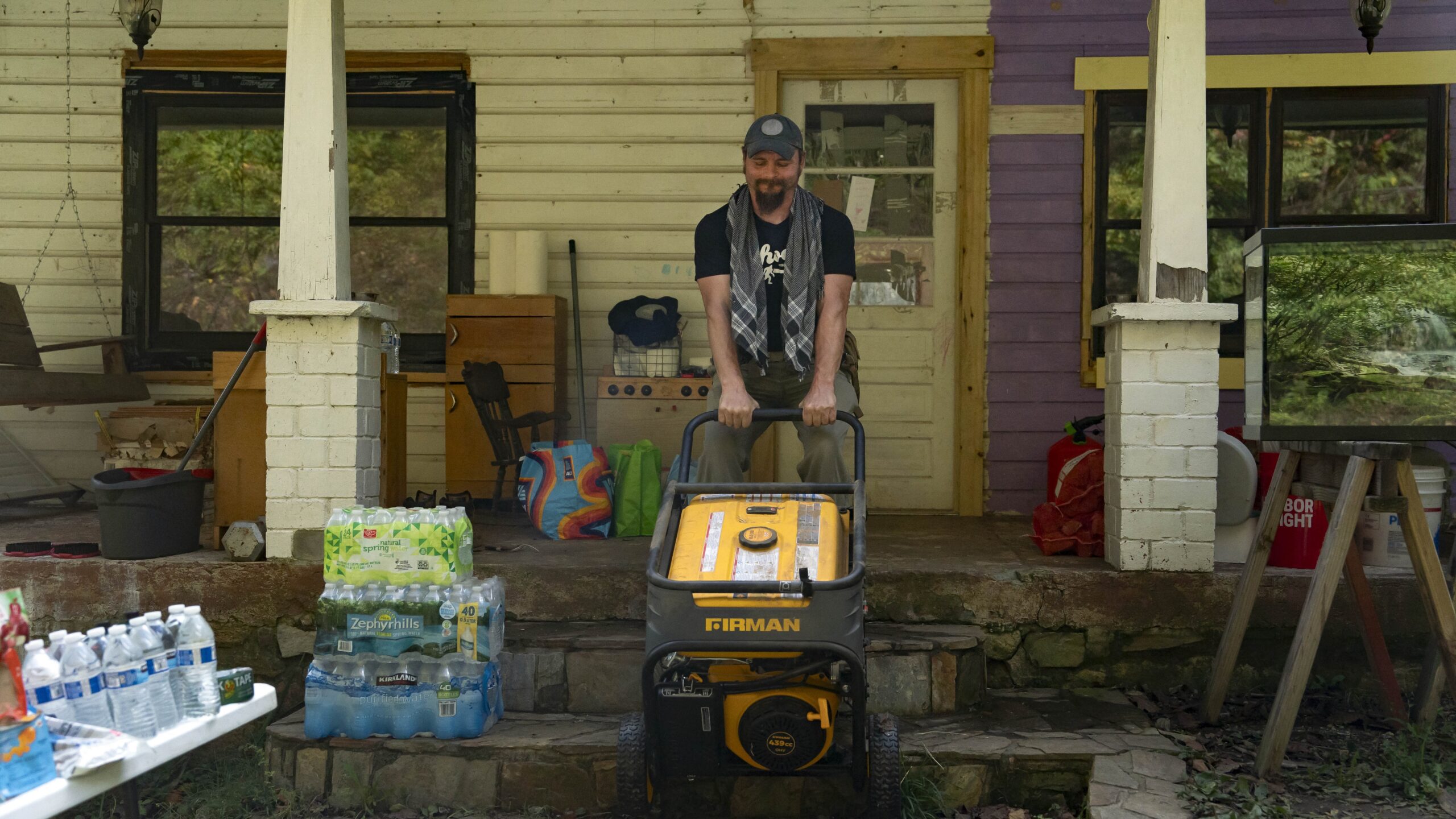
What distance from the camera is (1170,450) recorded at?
4.27 meters

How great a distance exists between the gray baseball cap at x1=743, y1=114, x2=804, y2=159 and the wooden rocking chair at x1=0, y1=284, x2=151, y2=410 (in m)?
4.28

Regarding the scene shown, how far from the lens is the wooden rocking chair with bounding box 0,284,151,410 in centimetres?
557

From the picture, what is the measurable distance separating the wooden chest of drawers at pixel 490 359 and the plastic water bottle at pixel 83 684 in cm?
407

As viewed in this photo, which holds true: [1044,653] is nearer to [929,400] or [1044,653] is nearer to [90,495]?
[929,400]

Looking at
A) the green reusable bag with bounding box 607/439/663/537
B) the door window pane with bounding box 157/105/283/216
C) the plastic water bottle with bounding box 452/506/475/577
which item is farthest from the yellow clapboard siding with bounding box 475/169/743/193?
the plastic water bottle with bounding box 452/506/475/577

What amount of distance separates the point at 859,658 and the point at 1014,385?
382 centimetres

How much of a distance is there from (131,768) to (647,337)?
4.31m

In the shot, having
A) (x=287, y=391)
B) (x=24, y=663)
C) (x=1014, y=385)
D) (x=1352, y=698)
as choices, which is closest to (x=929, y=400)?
(x=1014, y=385)

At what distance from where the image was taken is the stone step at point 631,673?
12.9 ft

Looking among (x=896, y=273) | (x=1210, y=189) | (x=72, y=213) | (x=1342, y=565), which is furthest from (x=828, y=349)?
(x=72, y=213)

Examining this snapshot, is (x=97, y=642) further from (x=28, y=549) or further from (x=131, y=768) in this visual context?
(x=28, y=549)

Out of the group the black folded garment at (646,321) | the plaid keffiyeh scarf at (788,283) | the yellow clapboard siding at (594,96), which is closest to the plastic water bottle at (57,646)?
the plaid keffiyeh scarf at (788,283)

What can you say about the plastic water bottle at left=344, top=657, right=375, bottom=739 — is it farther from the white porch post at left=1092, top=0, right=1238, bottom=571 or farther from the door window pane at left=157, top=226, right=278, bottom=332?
the door window pane at left=157, top=226, right=278, bottom=332

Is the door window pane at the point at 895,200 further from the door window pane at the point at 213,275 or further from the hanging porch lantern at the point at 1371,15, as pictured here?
the door window pane at the point at 213,275
